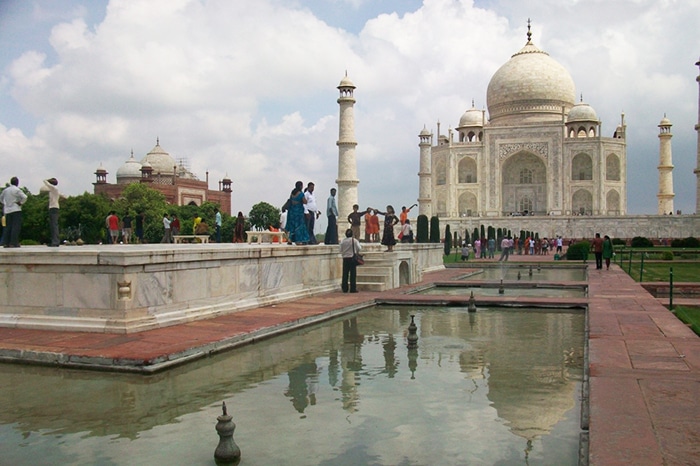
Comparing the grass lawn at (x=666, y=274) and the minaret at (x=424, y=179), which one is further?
the minaret at (x=424, y=179)

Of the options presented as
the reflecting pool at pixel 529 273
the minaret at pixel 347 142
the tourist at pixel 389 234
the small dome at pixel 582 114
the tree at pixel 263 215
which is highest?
the small dome at pixel 582 114

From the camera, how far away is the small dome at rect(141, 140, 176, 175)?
156ft

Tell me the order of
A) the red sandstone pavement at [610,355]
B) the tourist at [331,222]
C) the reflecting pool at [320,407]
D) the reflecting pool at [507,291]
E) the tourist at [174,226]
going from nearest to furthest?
the red sandstone pavement at [610,355] → the reflecting pool at [320,407] → the reflecting pool at [507,291] → the tourist at [331,222] → the tourist at [174,226]

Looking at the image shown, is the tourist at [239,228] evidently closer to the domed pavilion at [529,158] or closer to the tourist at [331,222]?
the tourist at [331,222]

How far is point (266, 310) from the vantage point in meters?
7.19

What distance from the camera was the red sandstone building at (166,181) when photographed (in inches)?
1714

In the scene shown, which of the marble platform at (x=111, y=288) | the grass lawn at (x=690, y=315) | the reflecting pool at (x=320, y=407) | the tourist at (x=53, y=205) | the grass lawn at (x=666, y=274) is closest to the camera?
the reflecting pool at (x=320, y=407)

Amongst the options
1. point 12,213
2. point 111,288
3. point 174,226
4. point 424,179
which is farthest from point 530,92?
point 111,288

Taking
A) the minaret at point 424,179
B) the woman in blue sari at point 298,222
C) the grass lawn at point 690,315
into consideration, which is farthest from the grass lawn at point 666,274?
the minaret at point 424,179

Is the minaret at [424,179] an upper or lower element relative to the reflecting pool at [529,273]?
upper

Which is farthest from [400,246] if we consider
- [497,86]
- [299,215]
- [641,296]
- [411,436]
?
[497,86]

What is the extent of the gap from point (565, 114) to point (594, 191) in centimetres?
565

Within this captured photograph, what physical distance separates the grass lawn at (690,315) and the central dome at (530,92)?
35300 mm

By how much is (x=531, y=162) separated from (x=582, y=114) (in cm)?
405
